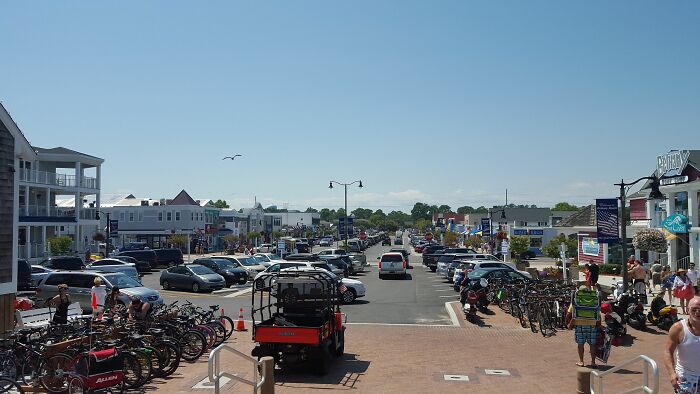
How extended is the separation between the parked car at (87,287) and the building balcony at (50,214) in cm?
2716

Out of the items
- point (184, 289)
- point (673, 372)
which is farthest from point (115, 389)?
point (184, 289)

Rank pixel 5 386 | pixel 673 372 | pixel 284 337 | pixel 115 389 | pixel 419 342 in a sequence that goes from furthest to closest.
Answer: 1. pixel 419 342
2. pixel 284 337
3. pixel 115 389
4. pixel 5 386
5. pixel 673 372

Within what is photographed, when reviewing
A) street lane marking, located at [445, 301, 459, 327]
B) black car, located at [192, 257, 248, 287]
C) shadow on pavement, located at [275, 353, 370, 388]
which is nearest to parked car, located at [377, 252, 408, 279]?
black car, located at [192, 257, 248, 287]

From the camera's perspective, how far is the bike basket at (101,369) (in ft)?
33.7

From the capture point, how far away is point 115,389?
11.1 m

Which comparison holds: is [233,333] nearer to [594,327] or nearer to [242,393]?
[242,393]

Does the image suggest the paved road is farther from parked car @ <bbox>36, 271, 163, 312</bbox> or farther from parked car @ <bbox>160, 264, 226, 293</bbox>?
parked car @ <bbox>36, 271, 163, 312</bbox>

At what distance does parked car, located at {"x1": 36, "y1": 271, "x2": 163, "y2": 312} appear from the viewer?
2231 centimetres

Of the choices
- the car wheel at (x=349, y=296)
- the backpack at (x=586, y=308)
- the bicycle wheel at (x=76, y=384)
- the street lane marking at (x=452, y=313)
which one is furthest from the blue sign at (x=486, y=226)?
the bicycle wheel at (x=76, y=384)

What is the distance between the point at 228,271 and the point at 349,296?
11.7 metres

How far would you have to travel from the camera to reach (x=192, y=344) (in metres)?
14.2

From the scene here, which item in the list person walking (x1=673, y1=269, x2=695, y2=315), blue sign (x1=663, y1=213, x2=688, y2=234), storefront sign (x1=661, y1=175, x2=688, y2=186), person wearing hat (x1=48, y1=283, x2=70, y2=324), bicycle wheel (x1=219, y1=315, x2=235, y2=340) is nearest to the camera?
person wearing hat (x1=48, y1=283, x2=70, y2=324)

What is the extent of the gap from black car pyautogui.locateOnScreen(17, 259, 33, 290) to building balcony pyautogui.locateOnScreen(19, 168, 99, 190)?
79.3 ft

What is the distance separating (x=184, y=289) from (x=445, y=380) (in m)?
21.6
